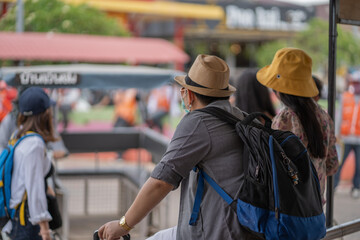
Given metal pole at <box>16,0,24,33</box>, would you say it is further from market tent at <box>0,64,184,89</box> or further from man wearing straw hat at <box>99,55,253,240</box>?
man wearing straw hat at <box>99,55,253,240</box>

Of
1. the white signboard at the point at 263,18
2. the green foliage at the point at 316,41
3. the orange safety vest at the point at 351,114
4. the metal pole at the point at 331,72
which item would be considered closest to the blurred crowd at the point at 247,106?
the orange safety vest at the point at 351,114

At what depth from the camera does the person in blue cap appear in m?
3.43

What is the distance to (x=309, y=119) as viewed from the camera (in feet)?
9.82

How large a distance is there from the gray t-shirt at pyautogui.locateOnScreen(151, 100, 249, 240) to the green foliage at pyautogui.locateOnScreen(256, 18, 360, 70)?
24.9 m

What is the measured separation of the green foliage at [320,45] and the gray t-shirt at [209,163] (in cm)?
2493

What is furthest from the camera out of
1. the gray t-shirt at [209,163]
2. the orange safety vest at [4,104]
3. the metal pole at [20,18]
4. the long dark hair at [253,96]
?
the metal pole at [20,18]

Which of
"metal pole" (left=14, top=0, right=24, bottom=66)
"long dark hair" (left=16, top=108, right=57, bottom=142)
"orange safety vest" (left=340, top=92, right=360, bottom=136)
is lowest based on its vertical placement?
"orange safety vest" (left=340, top=92, right=360, bottom=136)

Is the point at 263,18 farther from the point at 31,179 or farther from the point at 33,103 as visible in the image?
the point at 31,179

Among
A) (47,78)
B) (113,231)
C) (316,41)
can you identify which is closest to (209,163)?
(113,231)

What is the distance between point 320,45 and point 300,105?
30310mm

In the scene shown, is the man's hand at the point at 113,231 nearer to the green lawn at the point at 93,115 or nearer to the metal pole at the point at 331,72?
the metal pole at the point at 331,72

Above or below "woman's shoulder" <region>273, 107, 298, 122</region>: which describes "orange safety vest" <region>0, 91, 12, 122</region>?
below

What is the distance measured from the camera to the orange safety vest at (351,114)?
26.6 feet

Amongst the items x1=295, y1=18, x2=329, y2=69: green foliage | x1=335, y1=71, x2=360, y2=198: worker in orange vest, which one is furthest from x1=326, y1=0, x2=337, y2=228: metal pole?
x1=295, y1=18, x2=329, y2=69: green foliage
